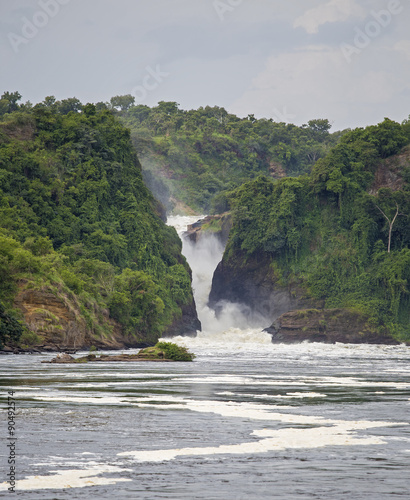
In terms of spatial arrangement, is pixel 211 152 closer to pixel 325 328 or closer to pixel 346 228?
pixel 346 228

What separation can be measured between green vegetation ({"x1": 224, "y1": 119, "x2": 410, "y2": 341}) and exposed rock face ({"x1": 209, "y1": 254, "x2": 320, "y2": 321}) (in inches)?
48.5

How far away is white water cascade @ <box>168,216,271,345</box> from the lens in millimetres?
103312

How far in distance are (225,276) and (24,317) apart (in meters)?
63.9

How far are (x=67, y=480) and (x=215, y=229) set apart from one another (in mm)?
116559

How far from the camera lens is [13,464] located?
46.9ft

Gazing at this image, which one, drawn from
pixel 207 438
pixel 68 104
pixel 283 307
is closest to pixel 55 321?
pixel 207 438

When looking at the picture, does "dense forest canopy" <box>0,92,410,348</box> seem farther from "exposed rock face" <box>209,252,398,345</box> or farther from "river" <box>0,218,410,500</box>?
"river" <box>0,218,410,500</box>

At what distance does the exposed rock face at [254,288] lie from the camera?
113 metres

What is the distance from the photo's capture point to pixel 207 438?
1758 cm

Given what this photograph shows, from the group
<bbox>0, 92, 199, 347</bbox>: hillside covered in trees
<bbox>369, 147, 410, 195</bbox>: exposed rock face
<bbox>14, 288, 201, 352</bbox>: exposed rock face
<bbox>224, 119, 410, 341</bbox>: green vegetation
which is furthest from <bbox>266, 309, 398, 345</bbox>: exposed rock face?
<bbox>14, 288, 201, 352</bbox>: exposed rock face

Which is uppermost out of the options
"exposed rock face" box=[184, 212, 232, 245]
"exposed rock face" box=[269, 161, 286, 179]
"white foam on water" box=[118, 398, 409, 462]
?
"exposed rock face" box=[269, 161, 286, 179]

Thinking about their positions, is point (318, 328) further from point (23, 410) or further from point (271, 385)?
point (23, 410)

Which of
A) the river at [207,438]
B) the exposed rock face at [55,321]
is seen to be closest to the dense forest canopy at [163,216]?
the exposed rock face at [55,321]

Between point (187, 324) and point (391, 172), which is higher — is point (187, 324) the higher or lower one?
the lower one
